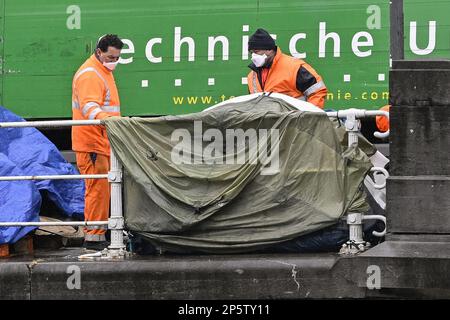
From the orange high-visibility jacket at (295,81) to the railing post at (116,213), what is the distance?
1.75 meters

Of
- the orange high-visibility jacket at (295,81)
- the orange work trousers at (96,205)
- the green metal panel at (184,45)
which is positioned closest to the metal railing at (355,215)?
the orange high-visibility jacket at (295,81)

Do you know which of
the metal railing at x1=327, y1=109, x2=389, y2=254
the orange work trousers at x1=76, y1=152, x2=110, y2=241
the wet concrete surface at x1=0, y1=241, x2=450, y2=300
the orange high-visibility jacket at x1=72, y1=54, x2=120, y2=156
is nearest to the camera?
the wet concrete surface at x1=0, y1=241, x2=450, y2=300

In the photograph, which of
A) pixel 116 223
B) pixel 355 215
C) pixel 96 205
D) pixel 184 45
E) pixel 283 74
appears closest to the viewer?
pixel 355 215

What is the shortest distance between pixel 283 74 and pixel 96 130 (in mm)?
1589

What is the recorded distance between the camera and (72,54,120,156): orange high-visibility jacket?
7375 mm

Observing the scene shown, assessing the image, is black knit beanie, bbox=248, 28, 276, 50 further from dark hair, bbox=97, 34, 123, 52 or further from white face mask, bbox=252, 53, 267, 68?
dark hair, bbox=97, 34, 123, 52

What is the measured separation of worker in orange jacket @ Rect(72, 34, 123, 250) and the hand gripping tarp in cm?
94

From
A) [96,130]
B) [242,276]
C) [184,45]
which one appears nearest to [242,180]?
[242,276]

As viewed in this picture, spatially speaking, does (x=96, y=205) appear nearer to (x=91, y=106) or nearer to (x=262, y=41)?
(x=91, y=106)

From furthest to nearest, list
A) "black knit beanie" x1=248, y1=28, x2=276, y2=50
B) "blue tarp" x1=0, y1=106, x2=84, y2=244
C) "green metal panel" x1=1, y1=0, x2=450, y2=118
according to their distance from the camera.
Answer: "green metal panel" x1=1, y1=0, x2=450, y2=118
"black knit beanie" x1=248, y1=28, x2=276, y2=50
"blue tarp" x1=0, y1=106, x2=84, y2=244

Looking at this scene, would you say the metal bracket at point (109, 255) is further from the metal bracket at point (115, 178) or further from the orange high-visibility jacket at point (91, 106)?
the orange high-visibility jacket at point (91, 106)

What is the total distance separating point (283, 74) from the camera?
748 centimetres

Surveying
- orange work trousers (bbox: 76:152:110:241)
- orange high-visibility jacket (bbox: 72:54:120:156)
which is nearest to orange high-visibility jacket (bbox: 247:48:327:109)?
orange high-visibility jacket (bbox: 72:54:120:156)

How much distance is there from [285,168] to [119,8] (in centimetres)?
455
